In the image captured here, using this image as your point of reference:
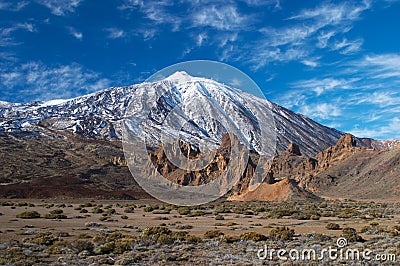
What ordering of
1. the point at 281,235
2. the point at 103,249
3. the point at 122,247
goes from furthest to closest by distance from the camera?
1. the point at 281,235
2. the point at 122,247
3. the point at 103,249

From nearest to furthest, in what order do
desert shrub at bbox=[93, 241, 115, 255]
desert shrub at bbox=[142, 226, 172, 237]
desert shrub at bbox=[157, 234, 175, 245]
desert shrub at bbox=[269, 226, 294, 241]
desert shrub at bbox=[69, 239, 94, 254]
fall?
desert shrub at bbox=[93, 241, 115, 255] < desert shrub at bbox=[69, 239, 94, 254] < desert shrub at bbox=[157, 234, 175, 245] < desert shrub at bbox=[269, 226, 294, 241] < desert shrub at bbox=[142, 226, 172, 237]

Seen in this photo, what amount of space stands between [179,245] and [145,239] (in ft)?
5.48

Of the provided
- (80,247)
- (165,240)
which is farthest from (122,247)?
(165,240)

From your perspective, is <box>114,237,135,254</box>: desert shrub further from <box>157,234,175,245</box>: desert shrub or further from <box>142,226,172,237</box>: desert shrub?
<box>142,226,172,237</box>: desert shrub

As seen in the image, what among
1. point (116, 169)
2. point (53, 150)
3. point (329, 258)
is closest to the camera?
point (329, 258)

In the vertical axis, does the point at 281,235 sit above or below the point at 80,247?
above

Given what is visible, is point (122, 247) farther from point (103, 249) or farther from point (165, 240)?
point (165, 240)

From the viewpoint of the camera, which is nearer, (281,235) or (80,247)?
(80,247)

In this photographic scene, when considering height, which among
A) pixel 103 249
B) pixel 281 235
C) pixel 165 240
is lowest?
pixel 103 249

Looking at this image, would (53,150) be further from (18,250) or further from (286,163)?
(18,250)

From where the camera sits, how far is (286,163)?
109625mm

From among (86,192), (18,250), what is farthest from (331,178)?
(18,250)

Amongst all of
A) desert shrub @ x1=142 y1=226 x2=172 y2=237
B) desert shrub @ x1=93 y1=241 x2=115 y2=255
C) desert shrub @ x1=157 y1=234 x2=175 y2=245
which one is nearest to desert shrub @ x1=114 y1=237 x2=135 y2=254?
desert shrub @ x1=93 y1=241 x2=115 y2=255

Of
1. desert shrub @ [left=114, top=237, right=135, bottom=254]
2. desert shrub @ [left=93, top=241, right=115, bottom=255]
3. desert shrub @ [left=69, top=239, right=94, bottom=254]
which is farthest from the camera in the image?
desert shrub @ [left=114, top=237, right=135, bottom=254]
